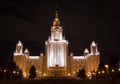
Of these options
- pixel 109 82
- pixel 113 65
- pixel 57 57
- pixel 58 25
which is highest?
pixel 58 25

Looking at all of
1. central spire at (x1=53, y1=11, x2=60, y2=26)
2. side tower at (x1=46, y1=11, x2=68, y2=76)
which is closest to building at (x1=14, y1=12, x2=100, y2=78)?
side tower at (x1=46, y1=11, x2=68, y2=76)

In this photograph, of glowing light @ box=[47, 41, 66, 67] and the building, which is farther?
glowing light @ box=[47, 41, 66, 67]

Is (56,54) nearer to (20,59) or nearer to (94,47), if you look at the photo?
(20,59)

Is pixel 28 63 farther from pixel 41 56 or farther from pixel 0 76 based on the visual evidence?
pixel 0 76

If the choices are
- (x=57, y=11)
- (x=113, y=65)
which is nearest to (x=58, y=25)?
(x=57, y=11)

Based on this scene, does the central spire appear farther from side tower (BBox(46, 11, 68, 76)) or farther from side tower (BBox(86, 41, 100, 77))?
side tower (BBox(86, 41, 100, 77))

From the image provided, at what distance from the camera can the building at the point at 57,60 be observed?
10781 centimetres

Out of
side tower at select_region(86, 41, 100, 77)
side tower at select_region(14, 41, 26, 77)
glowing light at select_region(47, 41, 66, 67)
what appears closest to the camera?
side tower at select_region(86, 41, 100, 77)

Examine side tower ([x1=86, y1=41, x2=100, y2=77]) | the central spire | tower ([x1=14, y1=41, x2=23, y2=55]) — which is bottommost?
side tower ([x1=86, y1=41, x2=100, y2=77])

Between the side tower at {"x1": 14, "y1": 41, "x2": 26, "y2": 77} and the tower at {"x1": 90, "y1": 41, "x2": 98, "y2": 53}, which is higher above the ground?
the tower at {"x1": 90, "y1": 41, "x2": 98, "y2": 53}

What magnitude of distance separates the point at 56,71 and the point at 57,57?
699cm

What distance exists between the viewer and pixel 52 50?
113 meters

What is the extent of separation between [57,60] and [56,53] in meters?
3.04

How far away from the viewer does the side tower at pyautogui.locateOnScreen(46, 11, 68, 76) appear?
108 m
